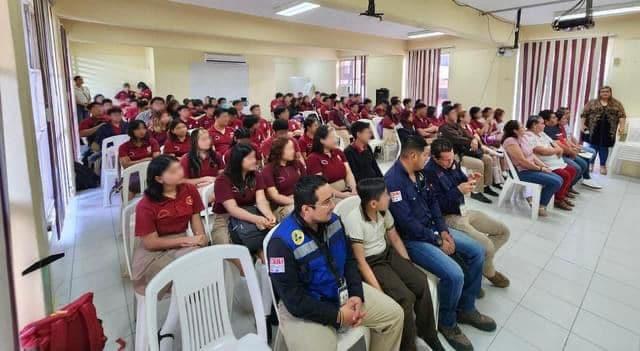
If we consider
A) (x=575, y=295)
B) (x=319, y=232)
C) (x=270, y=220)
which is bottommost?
(x=575, y=295)

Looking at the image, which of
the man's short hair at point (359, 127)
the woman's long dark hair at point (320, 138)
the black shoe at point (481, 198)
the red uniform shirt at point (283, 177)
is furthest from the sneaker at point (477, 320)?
the black shoe at point (481, 198)

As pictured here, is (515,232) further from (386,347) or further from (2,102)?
(2,102)

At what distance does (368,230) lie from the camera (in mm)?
2086

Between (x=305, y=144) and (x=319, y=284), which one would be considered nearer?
(x=319, y=284)

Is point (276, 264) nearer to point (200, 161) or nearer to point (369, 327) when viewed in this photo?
point (369, 327)

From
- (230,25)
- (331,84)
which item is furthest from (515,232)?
(331,84)

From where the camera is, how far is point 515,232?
12.3 feet

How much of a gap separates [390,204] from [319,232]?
701 mm

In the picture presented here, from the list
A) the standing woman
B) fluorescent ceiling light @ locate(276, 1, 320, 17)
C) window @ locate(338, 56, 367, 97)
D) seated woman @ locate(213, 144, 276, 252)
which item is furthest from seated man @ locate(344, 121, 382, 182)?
window @ locate(338, 56, 367, 97)

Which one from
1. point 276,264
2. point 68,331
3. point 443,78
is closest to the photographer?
point 68,331

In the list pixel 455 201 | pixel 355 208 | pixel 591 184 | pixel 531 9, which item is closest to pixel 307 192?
pixel 355 208

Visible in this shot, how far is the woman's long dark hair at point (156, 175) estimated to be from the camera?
2127mm

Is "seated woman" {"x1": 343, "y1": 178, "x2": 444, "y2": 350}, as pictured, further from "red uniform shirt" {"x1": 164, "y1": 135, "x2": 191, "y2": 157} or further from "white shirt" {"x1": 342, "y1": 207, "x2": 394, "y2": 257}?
"red uniform shirt" {"x1": 164, "y1": 135, "x2": 191, "y2": 157}

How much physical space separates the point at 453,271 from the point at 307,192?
1.01 m
